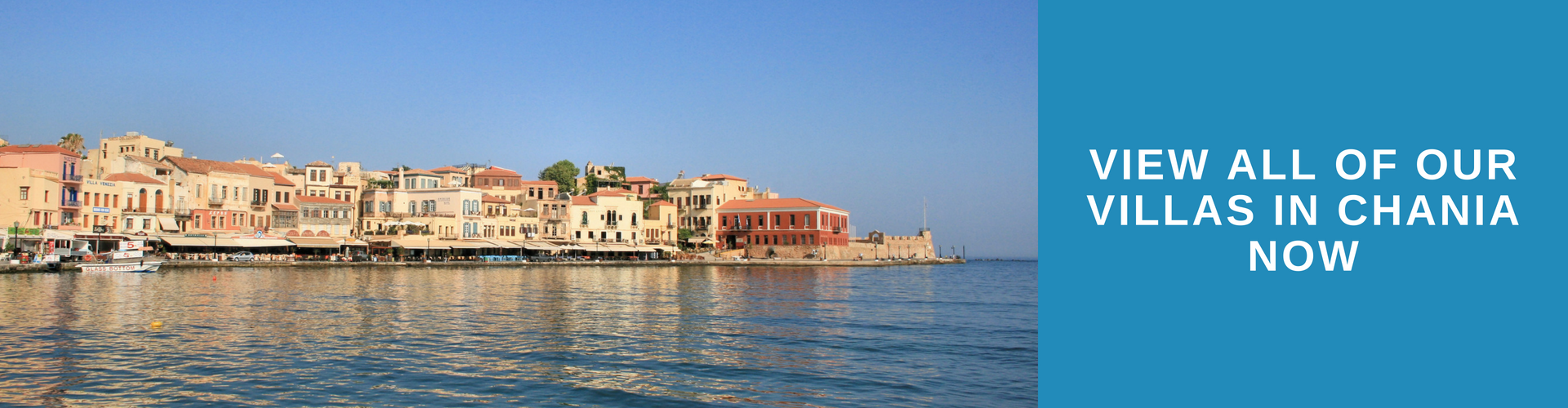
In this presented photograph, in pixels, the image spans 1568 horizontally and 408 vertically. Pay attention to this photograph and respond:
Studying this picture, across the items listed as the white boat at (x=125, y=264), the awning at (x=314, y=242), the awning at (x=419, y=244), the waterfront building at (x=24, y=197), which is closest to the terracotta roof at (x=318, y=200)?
the awning at (x=314, y=242)

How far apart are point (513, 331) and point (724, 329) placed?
485 cm

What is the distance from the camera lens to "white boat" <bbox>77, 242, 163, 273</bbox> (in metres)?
47.4

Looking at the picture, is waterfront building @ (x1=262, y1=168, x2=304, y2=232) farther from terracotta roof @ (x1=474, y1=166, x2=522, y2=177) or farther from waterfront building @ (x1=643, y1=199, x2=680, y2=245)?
waterfront building @ (x1=643, y1=199, x2=680, y2=245)

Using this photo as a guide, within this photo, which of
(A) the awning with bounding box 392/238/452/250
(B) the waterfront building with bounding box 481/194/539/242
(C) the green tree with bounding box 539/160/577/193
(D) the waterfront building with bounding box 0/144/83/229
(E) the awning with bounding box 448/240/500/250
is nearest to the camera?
(D) the waterfront building with bounding box 0/144/83/229

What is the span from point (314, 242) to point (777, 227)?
37587mm

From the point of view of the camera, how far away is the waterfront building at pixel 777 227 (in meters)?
88.1

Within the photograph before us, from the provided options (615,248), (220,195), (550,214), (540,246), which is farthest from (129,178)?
(615,248)

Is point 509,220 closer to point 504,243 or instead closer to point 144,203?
point 504,243

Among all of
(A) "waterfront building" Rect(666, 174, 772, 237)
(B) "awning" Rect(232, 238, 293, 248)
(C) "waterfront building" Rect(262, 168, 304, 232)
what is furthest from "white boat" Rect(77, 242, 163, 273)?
(A) "waterfront building" Rect(666, 174, 772, 237)

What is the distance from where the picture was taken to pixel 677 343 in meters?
21.4

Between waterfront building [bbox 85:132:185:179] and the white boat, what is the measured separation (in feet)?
51.9

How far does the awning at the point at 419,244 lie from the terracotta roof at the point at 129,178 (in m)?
14.8

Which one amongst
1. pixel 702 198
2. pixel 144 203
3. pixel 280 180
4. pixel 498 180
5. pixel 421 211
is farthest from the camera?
pixel 702 198

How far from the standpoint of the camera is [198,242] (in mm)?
58969
